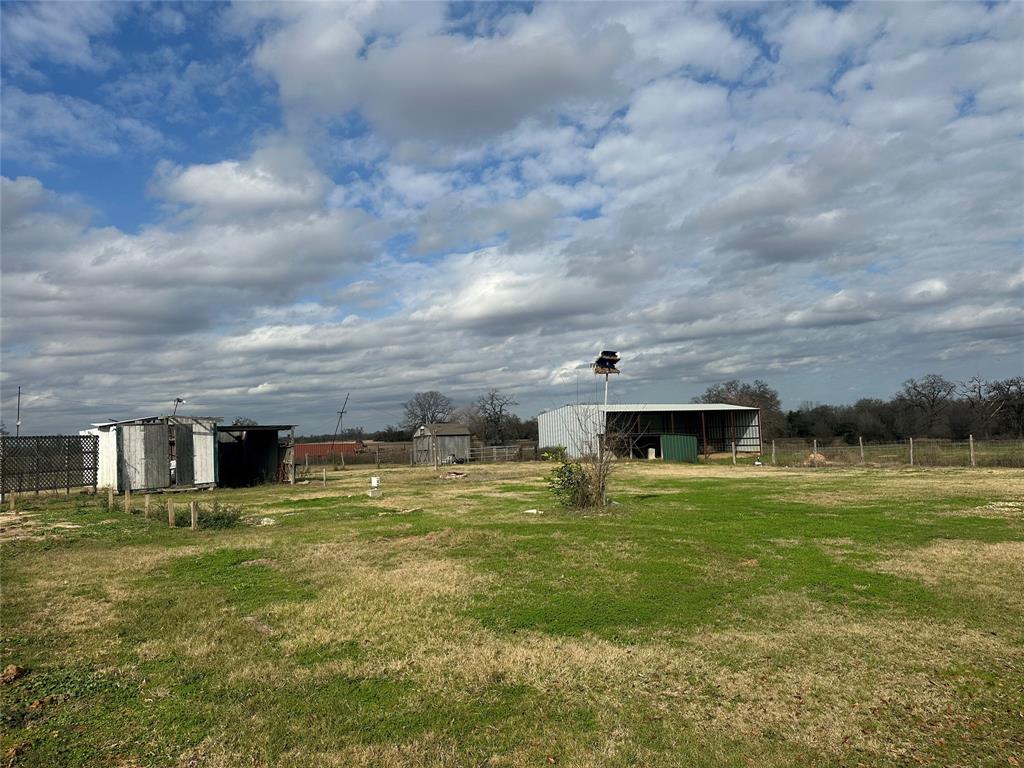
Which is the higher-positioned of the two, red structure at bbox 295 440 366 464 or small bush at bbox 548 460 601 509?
small bush at bbox 548 460 601 509

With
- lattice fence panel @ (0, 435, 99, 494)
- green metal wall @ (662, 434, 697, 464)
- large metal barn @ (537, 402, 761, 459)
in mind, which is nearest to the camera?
lattice fence panel @ (0, 435, 99, 494)

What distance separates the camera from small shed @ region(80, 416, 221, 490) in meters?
24.0

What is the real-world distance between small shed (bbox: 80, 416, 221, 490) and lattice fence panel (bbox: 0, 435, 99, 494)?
1.93 feet

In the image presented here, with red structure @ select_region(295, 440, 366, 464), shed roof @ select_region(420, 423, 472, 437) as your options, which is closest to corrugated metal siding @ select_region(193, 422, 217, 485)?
shed roof @ select_region(420, 423, 472, 437)

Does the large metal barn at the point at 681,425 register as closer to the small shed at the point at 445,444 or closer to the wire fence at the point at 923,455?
the small shed at the point at 445,444

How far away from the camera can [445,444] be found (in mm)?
52281

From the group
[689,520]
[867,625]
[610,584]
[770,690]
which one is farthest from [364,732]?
[689,520]

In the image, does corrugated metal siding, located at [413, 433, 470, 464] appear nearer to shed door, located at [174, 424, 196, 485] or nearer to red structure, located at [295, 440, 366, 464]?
red structure, located at [295, 440, 366, 464]

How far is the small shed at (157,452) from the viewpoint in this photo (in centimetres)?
2398

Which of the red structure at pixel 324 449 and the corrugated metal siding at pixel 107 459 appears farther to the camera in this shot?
the red structure at pixel 324 449

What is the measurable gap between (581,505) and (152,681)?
11.1m

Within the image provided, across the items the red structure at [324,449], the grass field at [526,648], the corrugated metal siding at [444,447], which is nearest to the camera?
the grass field at [526,648]

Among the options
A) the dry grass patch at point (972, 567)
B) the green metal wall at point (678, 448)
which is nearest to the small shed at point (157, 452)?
the dry grass patch at point (972, 567)

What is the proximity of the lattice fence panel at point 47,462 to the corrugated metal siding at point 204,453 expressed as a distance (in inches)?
129
